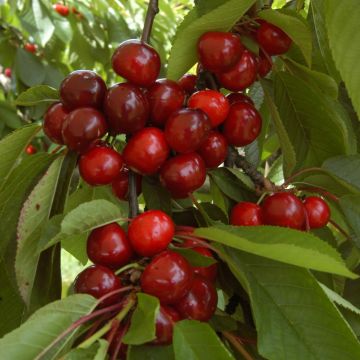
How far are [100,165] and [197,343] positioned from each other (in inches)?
12.2

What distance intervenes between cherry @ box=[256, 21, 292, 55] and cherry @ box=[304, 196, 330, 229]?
0.81ft

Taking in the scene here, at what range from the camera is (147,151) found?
869 millimetres

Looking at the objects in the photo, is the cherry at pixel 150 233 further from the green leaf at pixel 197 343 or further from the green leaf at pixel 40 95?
the green leaf at pixel 40 95

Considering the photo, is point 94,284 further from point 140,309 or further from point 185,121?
point 185,121

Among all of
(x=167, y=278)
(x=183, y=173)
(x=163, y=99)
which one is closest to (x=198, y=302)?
(x=167, y=278)

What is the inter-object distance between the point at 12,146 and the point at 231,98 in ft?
1.19

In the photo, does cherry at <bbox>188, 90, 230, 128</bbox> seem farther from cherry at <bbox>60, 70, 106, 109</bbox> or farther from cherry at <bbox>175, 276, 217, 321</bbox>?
cherry at <bbox>175, 276, 217, 321</bbox>

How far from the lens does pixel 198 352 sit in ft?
2.24

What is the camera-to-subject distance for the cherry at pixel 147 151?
872 mm

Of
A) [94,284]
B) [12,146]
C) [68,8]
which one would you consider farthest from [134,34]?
[94,284]

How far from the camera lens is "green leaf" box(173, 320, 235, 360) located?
67cm

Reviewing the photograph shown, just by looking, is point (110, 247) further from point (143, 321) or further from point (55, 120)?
point (55, 120)

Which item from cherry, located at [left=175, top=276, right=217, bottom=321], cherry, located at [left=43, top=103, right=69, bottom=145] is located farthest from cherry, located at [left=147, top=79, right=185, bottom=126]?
cherry, located at [left=175, top=276, right=217, bottom=321]

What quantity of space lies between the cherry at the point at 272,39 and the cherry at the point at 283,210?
0.24 metres
